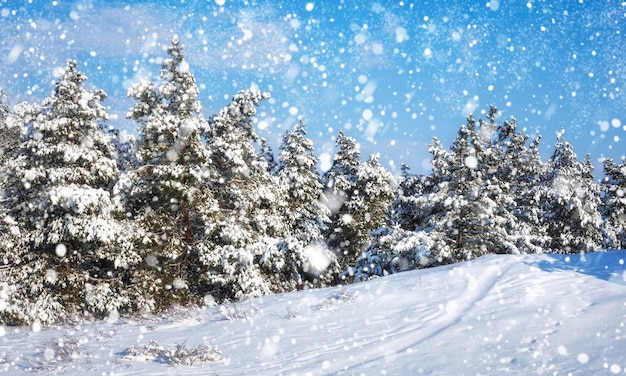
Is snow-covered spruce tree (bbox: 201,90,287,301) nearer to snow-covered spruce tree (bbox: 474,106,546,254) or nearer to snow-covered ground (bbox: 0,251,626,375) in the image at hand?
snow-covered ground (bbox: 0,251,626,375)

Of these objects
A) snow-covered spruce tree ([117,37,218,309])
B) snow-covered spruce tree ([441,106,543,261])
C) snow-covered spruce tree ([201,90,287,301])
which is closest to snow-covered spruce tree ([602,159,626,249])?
snow-covered spruce tree ([441,106,543,261])

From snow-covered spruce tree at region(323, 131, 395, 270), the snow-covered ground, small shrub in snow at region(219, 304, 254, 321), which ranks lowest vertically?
the snow-covered ground

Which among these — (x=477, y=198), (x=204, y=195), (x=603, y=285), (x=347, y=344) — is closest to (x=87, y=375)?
(x=347, y=344)

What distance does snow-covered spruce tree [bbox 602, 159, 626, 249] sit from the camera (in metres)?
27.3

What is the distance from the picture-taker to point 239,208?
63.8 feet

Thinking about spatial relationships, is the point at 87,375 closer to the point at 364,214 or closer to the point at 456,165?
the point at 456,165

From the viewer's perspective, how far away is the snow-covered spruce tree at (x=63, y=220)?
15.4 metres

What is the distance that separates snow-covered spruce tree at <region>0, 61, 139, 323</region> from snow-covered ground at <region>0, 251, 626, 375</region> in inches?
168

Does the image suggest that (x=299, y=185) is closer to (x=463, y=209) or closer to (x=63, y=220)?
(x=463, y=209)

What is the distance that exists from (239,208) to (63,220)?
6.57 meters

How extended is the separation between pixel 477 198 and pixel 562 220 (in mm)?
11311

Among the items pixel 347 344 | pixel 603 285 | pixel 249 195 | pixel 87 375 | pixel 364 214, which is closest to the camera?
pixel 87 375

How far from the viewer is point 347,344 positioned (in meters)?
7.42

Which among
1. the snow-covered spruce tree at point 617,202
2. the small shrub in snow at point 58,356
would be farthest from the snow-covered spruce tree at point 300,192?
the snow-covered spruce tree at point 617,202
